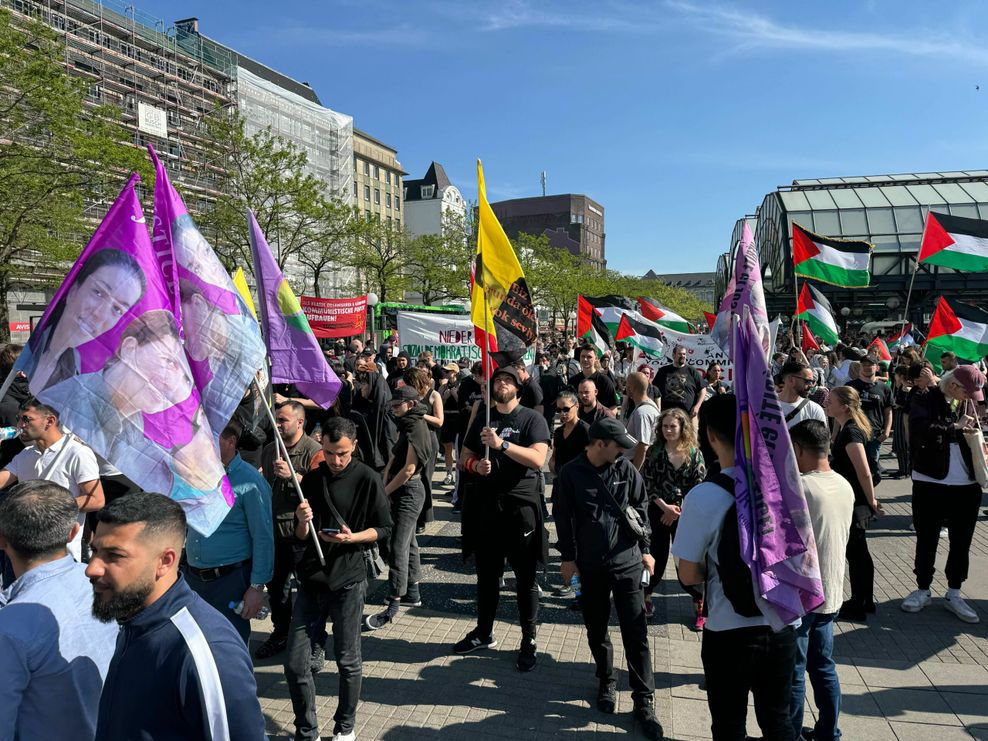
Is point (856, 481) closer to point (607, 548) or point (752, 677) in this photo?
point (607, 548)

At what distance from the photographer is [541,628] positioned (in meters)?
5.38

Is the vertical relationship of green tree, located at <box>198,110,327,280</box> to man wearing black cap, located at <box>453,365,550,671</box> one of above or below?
above

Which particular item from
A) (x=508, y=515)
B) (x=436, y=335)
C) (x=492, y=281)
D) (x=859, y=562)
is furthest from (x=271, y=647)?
(x=436, y=335)

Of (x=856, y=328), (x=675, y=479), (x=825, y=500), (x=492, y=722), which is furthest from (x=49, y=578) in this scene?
(x=856, y=328)

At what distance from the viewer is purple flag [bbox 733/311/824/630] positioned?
2.71 metres

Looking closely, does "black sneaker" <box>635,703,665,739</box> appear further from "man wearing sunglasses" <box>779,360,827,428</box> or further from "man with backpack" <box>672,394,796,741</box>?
"man wearing sunglasses" <box>779,360,827,428</box>

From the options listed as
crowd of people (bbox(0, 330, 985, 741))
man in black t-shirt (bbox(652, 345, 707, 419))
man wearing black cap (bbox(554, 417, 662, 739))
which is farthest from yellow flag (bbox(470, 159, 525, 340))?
man in black t-shirt (bbox(652, 345, 707, 419))

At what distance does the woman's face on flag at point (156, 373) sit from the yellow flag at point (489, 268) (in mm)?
2508

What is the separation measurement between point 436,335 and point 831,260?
26.2 feet

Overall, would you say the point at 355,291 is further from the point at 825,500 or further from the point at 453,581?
the point at 825,500

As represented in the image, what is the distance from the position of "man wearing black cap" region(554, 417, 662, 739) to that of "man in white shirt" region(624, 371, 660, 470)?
5.80 ft

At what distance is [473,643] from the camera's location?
194 inches

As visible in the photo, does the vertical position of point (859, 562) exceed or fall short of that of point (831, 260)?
it falls short

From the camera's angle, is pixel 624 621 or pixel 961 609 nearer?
pixel 624 621
